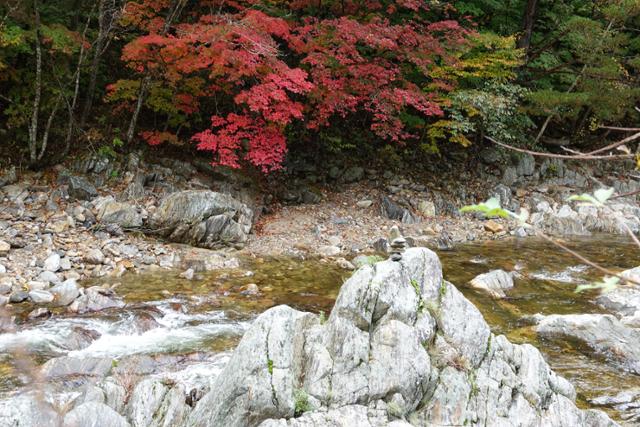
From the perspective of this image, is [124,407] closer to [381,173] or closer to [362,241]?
[362,241]

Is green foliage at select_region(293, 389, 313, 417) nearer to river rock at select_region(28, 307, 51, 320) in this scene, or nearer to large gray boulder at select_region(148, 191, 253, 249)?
river rock at select_region(28, 307, 51, 320)

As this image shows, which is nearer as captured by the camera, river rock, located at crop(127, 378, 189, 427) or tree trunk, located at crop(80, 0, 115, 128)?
river rock, located at crop(127, 378, 189, 427)

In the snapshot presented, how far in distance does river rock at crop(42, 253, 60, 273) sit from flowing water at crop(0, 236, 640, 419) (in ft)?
3.79

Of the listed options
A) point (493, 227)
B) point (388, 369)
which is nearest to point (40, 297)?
point (388, 369)

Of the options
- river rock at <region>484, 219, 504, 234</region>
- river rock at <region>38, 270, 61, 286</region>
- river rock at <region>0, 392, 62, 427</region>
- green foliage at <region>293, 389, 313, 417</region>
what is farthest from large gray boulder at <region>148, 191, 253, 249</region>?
river rock at <region>484, 219, 504, 234</region>

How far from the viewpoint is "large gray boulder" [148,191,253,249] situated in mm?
11148

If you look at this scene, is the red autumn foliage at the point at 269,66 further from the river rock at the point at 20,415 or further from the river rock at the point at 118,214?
the river rock at the point at 20,415

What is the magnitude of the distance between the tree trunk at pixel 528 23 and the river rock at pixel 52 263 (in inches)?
671

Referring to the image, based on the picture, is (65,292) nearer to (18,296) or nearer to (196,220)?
(18,296)

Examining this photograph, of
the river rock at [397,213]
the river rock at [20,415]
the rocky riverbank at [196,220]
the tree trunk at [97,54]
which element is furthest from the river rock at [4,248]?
the river rock at [397,213]

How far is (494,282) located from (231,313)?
209 inches

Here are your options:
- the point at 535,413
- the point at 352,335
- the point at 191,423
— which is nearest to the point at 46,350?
the point at 191,423

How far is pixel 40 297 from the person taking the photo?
8.06 metres

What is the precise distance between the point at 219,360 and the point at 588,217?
14.0m
